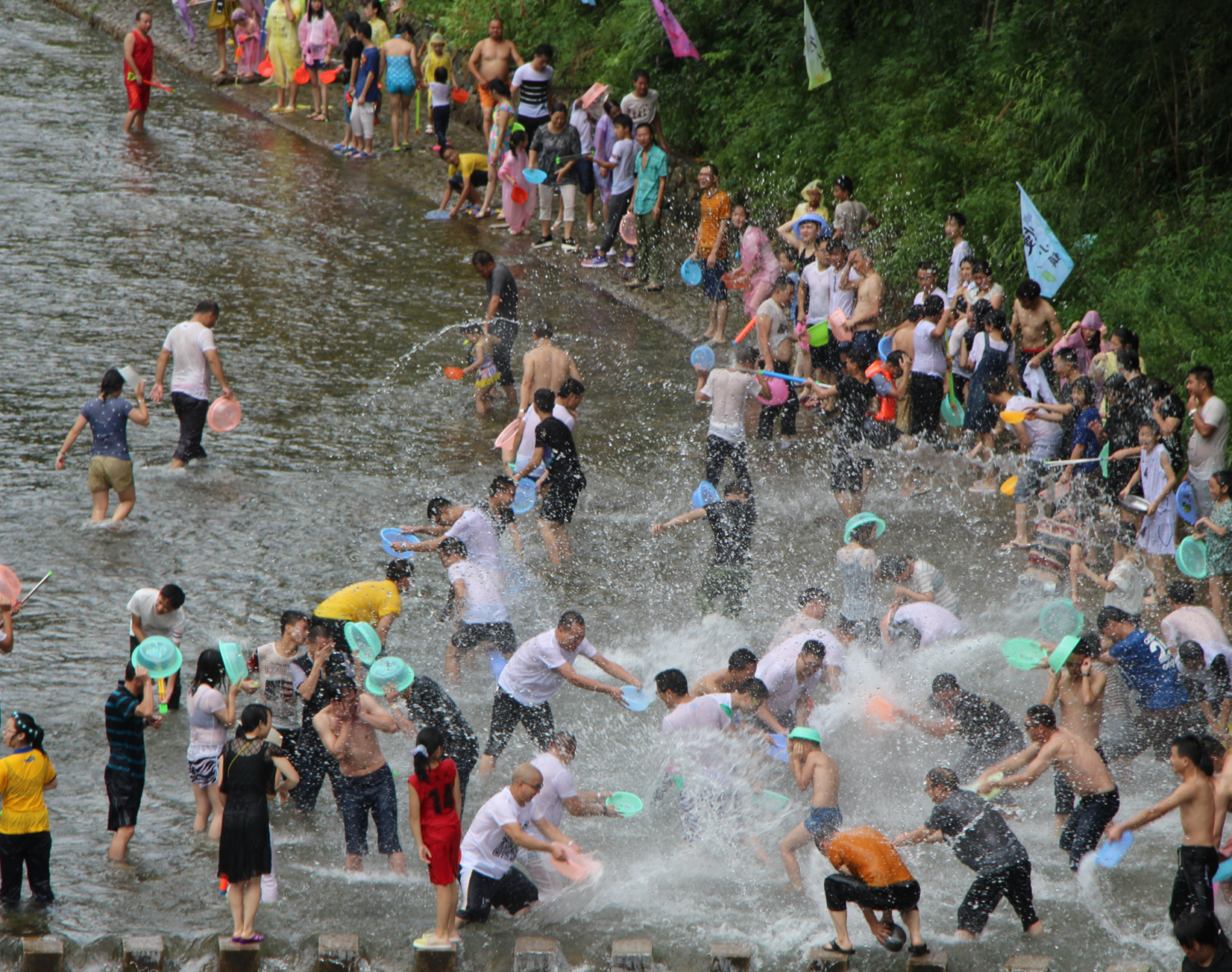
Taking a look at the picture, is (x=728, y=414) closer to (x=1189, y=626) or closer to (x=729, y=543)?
(x=729, y=543)

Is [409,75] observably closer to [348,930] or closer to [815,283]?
[815,283]

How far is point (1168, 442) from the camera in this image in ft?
35.6

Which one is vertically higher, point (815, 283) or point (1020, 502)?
point (815, 283)

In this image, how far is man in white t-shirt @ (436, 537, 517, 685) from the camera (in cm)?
984

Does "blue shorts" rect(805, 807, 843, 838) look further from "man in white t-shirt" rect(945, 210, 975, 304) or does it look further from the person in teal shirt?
the person in teal shirt

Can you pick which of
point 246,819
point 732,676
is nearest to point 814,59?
point 732,676

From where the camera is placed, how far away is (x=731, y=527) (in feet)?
36.7

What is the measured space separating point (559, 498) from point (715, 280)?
4.46 meters

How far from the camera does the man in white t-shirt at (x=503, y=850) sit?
306 inches

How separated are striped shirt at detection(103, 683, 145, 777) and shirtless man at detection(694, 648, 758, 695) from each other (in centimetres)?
332

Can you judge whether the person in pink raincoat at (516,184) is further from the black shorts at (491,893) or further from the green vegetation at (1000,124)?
the black shorts at (491,893)

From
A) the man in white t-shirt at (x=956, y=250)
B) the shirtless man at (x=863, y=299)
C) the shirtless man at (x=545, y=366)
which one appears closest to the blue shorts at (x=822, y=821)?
the shirtless man at (x=545, y=366)

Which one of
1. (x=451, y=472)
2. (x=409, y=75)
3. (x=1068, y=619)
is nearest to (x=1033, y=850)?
(x=1068, y=619)

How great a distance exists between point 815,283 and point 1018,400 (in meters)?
2.78
